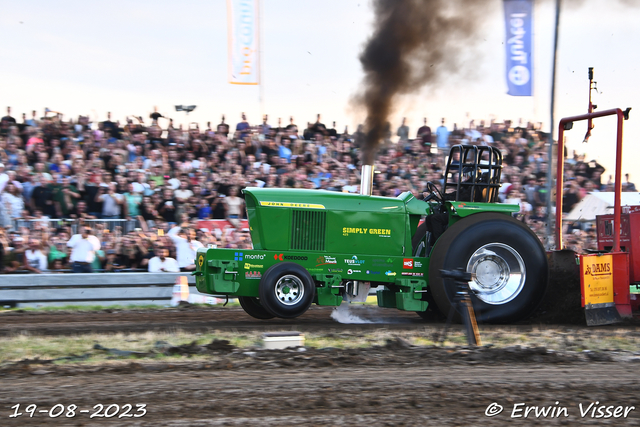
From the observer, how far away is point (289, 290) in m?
7.91

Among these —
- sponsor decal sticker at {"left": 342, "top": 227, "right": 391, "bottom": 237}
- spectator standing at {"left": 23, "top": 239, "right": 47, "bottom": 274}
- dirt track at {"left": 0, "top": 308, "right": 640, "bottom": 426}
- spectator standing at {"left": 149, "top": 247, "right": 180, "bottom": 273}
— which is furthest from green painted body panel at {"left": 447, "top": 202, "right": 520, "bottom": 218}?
spectator standing at {"left": 23, "top": 239, "right": 47, "bottom": 274}

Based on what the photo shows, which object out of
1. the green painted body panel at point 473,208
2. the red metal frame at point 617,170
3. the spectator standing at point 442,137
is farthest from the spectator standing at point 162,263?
the spectator standing at point 442,137

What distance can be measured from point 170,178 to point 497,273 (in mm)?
6895

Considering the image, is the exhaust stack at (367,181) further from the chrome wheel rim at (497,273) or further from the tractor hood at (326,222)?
the chrome wheel rim at (497,273)

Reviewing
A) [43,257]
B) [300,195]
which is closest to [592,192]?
[300,195]

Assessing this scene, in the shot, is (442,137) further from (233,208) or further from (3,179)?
(3,179)

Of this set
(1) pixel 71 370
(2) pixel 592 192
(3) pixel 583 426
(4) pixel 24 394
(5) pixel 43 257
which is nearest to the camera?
(3) pixel 583 426

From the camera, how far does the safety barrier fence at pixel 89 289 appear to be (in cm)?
1016

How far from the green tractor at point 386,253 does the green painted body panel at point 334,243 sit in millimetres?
12

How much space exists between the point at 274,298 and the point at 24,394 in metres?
3.39

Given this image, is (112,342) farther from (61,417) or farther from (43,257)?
(43,257)

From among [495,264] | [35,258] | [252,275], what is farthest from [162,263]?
[495,264]

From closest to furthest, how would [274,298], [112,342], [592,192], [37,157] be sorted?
1. [112,342]
2. [274,298]
3. [37,157]
4. [592,192]

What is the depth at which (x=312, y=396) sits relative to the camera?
4.78 meters
